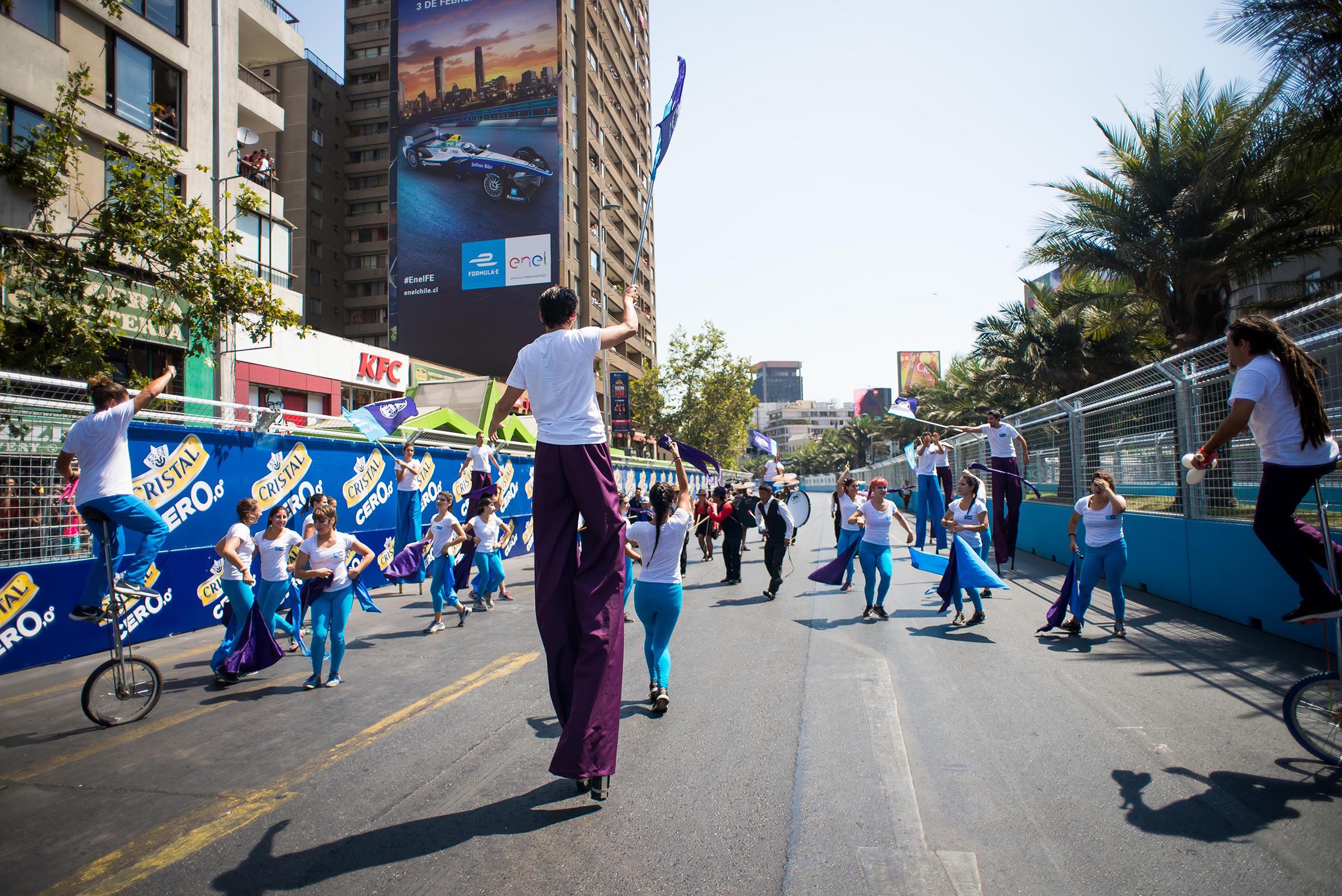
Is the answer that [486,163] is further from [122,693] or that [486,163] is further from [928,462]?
[122,693]

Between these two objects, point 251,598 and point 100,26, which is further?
point 100,26

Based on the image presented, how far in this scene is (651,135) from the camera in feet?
259

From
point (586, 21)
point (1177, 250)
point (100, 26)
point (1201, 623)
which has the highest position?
point (586, 21)

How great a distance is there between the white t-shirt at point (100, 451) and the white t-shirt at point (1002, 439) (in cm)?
1017

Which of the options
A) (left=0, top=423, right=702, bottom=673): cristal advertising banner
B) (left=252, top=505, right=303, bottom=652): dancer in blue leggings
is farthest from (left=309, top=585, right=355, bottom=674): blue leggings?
(left=0, top=423, right=702, bottom=673): cristal advertising banner

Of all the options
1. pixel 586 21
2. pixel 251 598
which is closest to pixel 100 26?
pixel 251 598

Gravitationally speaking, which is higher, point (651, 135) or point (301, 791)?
point (651, 135)

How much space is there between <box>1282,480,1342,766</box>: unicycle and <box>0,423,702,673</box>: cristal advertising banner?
27.9 feet

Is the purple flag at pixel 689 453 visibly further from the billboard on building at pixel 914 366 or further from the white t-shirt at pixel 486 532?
the billboard on building at pixel 914 366

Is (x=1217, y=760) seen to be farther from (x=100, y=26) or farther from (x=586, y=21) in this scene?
(x=586, y=21)

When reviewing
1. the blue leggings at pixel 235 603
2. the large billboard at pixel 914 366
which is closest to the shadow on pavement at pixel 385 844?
the blue leggings at pixel 235 603

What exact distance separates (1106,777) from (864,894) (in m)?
1.85

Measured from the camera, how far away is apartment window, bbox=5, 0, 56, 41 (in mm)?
15844

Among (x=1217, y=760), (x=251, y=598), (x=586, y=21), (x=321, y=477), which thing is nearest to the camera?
(x=1217, y=760)
